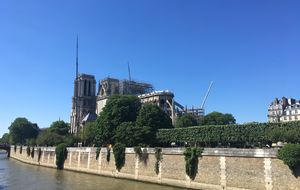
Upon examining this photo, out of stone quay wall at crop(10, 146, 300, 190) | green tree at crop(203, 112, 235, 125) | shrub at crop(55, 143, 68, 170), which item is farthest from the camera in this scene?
green tree at crop(203, 112, 235, 125)

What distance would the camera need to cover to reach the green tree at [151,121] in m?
60.5

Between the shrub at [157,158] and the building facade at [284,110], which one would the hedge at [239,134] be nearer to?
the shrub at [157,158]

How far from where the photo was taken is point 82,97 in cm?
15338

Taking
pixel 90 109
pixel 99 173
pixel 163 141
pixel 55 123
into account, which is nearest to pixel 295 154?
pixel 163 141

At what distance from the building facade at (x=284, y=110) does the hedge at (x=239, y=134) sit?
62.5 meters

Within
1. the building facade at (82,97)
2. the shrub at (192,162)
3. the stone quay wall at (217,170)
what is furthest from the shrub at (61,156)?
the building facade at (82,97)

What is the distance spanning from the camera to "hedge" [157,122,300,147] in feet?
137

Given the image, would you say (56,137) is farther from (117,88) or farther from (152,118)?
(117,88)

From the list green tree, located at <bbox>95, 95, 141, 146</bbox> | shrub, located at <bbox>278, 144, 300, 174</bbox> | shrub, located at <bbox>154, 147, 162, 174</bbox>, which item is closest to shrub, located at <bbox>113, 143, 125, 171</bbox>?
shrub, located at <bbox>154, 147, 162, 174</bbox>

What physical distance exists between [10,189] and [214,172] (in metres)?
24.0

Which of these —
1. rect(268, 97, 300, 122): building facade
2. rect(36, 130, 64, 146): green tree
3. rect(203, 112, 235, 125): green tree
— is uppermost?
rect(268, 97, 300, 122): building facade

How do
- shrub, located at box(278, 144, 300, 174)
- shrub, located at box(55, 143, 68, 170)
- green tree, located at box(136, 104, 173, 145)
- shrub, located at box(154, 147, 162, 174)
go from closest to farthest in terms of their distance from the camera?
shrub, located at box(278, 144, 300, 174) < shrub, located at box(154, 147, 162, 174) < green tree, located at box(136, 104, 173, 145) < shrub, located at box(55, 143, 68, 170)

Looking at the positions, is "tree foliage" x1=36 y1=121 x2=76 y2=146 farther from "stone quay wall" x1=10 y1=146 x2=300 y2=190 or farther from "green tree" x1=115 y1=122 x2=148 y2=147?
"stone quay wall" x1=10 y1=146 x2=300 y2=190

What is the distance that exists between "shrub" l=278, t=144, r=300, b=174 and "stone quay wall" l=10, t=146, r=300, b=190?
0.76m
